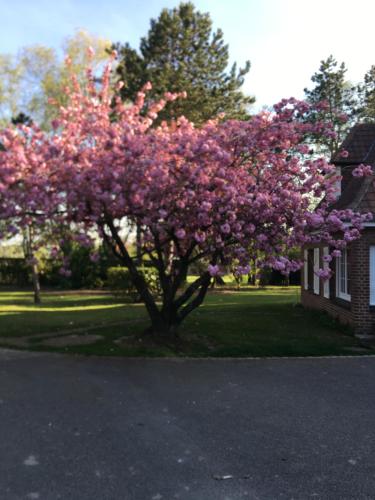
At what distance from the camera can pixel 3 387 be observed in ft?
24.5

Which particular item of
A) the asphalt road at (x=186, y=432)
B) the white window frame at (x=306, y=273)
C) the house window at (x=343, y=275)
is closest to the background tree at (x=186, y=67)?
the white window frame at (x=306, y=273)

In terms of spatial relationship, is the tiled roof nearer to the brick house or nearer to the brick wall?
the brick house

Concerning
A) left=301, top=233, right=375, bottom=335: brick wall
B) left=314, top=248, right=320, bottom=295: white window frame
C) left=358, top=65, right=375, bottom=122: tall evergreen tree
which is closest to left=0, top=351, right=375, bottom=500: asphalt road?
left=301, top=233, right=375, bottom=335: brick wall

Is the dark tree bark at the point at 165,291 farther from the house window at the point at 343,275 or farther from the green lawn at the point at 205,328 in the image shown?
the house window at the point at 343,275

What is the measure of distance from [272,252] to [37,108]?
25.3 m

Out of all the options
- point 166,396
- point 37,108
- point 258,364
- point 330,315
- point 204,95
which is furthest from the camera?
point 37,108

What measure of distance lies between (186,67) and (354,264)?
677 inches

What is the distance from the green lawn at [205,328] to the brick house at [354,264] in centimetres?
49

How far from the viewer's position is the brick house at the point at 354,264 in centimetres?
1224

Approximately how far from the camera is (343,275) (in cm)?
1444

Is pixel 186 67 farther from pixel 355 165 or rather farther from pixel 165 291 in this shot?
pixel 165 291

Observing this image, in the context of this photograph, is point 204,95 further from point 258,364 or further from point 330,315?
point 258,364

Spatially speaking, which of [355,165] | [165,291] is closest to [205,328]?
[165,291]

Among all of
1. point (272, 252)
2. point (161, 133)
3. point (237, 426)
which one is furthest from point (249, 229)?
point (237, 426)
